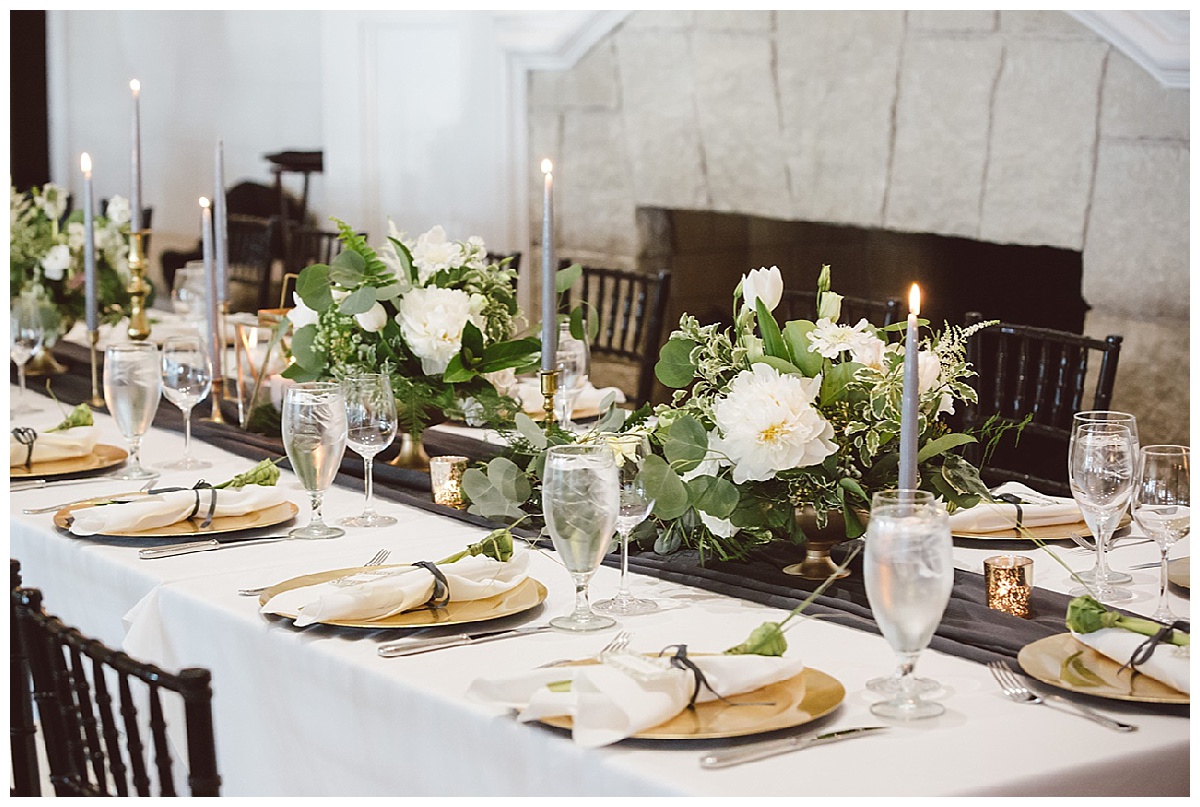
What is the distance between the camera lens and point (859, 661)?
1.27m

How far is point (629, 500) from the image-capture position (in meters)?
1.41

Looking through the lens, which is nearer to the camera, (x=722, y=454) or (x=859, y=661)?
(x=859, y=661)

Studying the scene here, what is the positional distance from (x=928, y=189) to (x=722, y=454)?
2.50 metres

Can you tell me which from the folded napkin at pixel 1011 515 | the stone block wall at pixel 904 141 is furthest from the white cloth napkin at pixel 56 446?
the stone block wall at pixel 904 141

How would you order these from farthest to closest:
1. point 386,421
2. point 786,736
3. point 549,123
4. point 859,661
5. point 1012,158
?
point 549,123
point 1012,158
point 386,421
point 859,661
point 786,736

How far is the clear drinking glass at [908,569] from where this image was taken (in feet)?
3.50

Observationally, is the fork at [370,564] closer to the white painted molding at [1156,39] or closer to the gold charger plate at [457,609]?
the gold charger plate at [457,609]

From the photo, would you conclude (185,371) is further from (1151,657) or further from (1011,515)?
(1151,657)

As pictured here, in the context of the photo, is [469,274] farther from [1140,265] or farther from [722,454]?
[1140,265]

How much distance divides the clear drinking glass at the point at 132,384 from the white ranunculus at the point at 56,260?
103 cm

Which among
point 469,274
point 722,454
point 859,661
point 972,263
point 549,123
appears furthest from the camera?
point 549,123

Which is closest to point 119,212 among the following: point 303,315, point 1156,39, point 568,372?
point 303,315

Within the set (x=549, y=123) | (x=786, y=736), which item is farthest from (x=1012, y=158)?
(x=786, y=736)

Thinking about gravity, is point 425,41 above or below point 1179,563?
above
